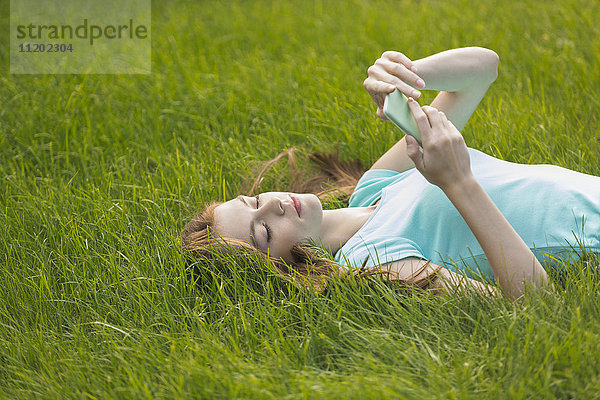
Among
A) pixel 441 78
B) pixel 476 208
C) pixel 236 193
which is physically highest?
pixel 441 78

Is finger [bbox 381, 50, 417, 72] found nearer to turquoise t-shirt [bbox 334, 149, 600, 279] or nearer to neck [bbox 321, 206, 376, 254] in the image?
turquoise t-shirt [bbox 334, 149, 600, 279]

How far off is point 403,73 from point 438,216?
1.86ft

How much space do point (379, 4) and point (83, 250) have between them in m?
4.32

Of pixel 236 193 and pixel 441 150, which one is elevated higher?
pixel 441 150

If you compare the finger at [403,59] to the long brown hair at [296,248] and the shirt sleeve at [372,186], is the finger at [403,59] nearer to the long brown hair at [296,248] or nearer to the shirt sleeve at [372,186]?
the shirt sleeve at [372,186]

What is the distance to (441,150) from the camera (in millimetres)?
2053

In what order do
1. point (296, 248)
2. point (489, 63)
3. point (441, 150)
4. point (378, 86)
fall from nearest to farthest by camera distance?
point (441, 150) → point (378, 86) → point (296, 248) → point (489, 63)

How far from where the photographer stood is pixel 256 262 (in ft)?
8.13

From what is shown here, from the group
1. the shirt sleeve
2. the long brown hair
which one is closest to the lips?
the long brown hair

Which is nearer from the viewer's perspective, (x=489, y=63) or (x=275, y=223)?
(x=275, y=223)

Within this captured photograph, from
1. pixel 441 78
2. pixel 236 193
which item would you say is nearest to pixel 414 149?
pixel 441 78

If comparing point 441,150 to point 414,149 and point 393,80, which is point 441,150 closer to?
point 414,149

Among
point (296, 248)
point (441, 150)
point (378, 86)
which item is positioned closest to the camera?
point (441, 150)

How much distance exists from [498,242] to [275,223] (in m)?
0.92
